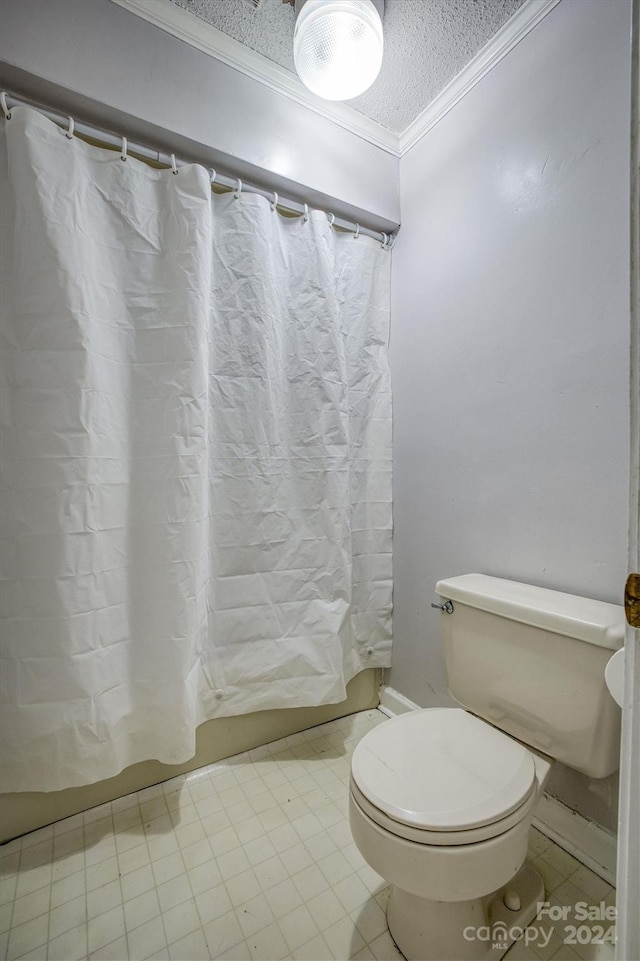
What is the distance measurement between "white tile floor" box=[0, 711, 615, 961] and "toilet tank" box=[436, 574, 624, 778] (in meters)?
0.42

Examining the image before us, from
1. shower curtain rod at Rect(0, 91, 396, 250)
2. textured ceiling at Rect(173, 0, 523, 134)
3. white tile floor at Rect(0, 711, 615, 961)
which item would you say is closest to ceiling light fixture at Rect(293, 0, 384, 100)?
textured ceiling at Rect(173, 0, 523, 134)

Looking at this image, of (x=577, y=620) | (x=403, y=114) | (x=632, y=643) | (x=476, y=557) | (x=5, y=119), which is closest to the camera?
(x=632, y=643)

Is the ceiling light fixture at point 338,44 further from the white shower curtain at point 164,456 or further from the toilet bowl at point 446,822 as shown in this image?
the toilet bowl at point 446,822

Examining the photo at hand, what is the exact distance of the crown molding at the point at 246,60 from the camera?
115 centimetres

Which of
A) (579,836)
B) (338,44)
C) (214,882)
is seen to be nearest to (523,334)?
(338,44)

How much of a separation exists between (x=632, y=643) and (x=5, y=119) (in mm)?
1669

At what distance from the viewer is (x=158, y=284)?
1209 mm

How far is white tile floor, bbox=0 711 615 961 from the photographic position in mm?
919

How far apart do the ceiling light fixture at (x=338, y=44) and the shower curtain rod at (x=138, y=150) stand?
0.32 m

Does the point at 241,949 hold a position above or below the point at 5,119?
below

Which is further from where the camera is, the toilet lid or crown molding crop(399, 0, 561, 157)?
crown molding crop(399, 0, 561, 157)

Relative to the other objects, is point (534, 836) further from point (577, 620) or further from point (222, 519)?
point (222, 519)

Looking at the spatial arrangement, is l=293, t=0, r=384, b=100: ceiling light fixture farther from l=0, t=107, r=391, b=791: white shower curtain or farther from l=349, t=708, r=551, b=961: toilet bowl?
l=349, t=708, r=551, b=961: toilet bowl

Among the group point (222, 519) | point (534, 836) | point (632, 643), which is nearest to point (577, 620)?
point (632, 643)
